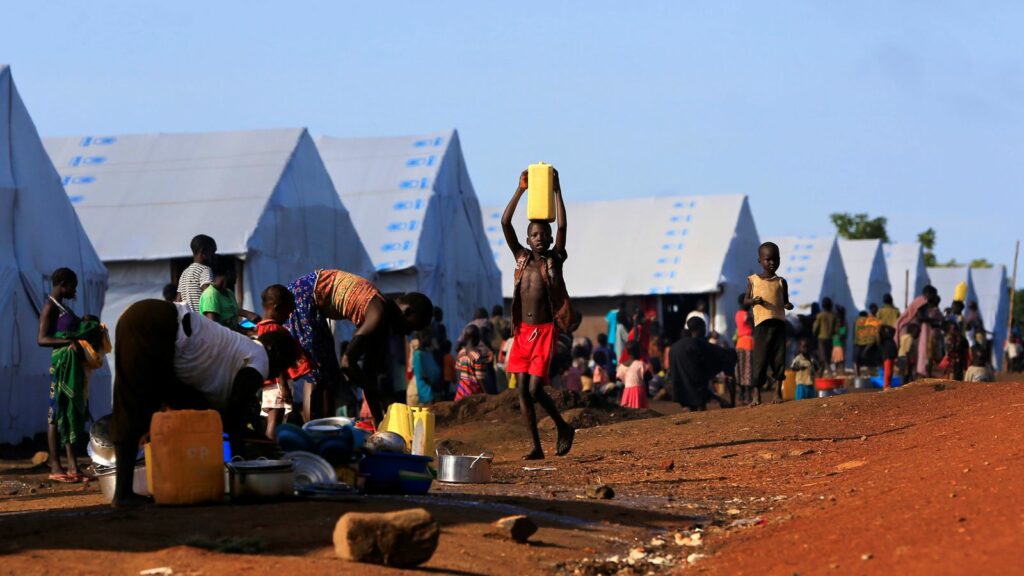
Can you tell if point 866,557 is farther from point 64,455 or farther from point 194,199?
point 194,199

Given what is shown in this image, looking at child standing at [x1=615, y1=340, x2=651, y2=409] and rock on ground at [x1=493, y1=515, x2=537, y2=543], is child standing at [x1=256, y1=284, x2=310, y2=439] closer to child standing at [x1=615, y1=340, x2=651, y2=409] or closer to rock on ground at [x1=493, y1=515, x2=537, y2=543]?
rock on ground at [x1=493, y1=515, x2=537, y2=543]

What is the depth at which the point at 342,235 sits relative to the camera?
67.3ft

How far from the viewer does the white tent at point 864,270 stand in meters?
42.0

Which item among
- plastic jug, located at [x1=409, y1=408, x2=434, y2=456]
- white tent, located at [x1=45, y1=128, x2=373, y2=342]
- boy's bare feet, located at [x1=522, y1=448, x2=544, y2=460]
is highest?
white tent, located at [x1=45, y1=128, x2=373, y2=342]

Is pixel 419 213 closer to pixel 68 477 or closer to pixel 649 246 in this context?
pixel 649 246

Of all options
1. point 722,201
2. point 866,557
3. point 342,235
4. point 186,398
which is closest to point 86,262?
point 342,235

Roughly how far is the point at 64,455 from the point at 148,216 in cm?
677

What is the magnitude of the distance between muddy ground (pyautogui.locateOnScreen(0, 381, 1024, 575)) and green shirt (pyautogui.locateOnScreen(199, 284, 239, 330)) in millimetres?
1476

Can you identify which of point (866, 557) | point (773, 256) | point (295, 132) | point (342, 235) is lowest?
point (866, 557)

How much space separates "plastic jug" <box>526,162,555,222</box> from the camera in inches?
378

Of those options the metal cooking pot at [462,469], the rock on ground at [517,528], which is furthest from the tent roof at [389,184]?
the rock on ground at [517,528]

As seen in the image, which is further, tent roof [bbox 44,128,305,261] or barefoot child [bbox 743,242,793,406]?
tent roof [bbox 44,128,305,261]

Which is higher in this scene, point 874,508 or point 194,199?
point 194,199

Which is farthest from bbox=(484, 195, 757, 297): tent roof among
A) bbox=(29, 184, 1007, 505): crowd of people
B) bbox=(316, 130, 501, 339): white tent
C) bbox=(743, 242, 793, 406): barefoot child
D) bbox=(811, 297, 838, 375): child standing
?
bbox=(743, 242, 793, 406): barefoot child
